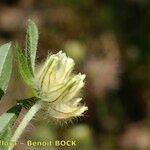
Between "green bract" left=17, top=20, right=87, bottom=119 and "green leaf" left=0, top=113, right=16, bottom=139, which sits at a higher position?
"green bract" left=17, top=20, right=87, bottom=119

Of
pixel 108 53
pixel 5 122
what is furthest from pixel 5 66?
pixel 108 53

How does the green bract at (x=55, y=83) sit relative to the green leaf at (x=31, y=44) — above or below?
below

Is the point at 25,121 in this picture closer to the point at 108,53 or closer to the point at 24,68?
the point at 24,68

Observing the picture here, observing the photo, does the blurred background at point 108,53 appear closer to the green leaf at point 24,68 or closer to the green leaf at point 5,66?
the green leaf at point 5,66

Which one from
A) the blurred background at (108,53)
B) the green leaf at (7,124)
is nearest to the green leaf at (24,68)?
the green leaf at (7,124)

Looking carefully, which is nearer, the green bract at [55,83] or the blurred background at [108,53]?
the green bract at [55,83]

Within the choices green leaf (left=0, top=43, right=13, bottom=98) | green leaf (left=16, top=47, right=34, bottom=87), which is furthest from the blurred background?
green leaf (left=16, top=47, right=34, bottom=87)

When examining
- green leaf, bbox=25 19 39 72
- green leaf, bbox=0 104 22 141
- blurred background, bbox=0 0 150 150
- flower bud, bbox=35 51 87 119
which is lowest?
green leaf, bbox=0 104 22 141

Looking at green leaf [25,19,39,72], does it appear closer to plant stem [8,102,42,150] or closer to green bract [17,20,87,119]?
green bract [17,20,87,119]
